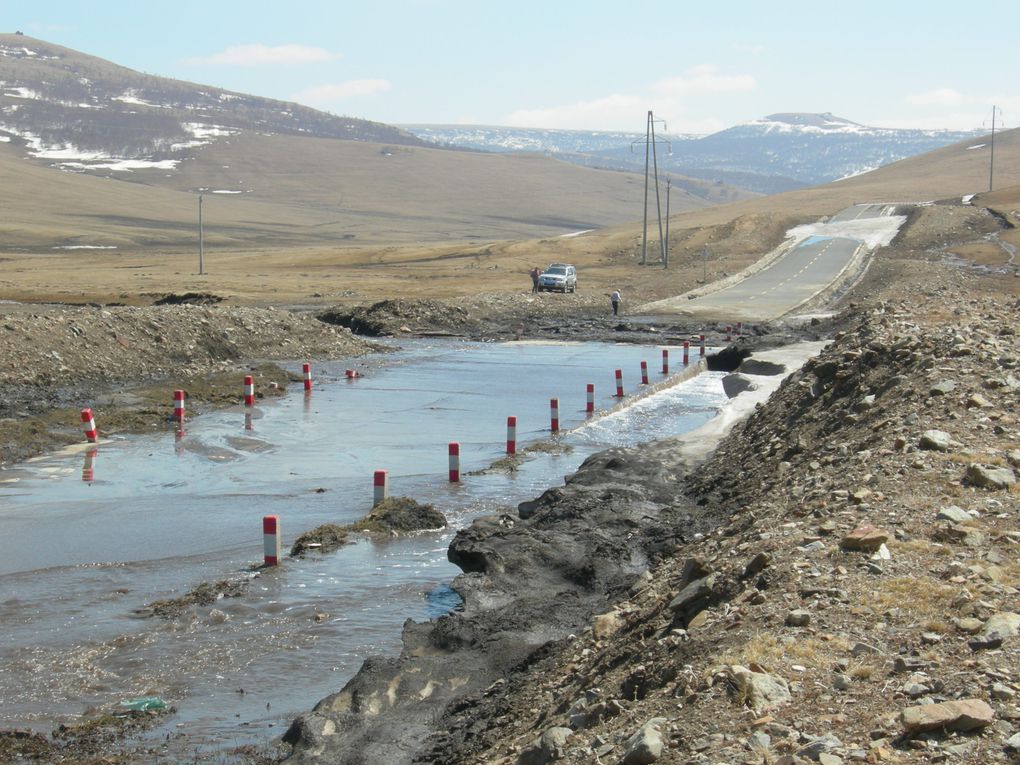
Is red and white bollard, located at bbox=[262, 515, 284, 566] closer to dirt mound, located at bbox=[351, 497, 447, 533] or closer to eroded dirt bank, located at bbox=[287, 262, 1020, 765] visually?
dirt mound, located at bbox=[351, 497, 447, 533]

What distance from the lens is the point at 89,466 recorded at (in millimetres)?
21094

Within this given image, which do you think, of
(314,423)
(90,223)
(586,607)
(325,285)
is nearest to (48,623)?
(586,607)

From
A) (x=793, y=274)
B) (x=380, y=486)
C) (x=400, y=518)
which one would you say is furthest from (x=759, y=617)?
(x=793, y=274)

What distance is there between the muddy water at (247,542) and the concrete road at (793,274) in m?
21.5

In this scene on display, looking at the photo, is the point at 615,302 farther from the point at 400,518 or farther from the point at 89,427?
the point at 400,518

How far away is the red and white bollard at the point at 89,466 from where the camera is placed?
20219 millimetres

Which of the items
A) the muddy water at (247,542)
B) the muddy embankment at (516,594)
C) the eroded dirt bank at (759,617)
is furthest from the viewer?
the muddy water at (247,542)

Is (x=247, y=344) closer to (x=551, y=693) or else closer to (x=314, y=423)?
(x=314, y=423)

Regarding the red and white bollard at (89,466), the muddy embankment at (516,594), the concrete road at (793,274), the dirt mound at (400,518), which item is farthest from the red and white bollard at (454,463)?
the concrete road at (793,274)

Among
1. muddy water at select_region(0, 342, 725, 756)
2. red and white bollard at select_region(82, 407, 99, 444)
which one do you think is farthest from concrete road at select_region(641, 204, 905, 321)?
red and white bollard at select_region(82, 407, 99, 444)

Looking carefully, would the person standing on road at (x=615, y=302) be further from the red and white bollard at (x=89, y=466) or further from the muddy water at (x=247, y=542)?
Answer: the red and white bollard at (x=89, y=466)

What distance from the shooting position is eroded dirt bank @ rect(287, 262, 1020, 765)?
682 cm

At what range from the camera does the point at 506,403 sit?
2941 centimetres

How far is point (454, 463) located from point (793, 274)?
164 ft
